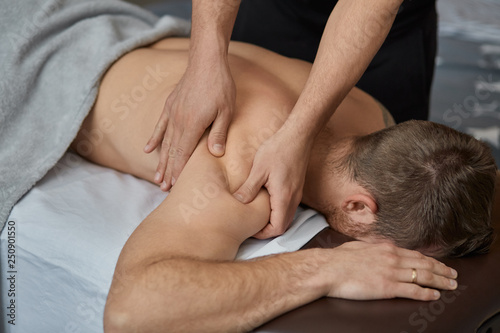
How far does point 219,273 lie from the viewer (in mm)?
1075

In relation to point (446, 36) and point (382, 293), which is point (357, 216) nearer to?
point (382, 293)

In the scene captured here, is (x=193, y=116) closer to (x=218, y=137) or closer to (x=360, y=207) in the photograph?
(x=218, y=137)

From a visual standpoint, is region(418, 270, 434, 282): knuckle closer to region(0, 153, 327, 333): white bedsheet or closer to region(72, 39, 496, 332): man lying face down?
region(72, 39, 496, 332): man lying face down

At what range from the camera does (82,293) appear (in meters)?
1.28

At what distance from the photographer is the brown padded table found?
1053 millimetres

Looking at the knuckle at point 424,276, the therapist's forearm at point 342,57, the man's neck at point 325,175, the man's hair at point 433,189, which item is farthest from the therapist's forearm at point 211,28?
the knuckle at point 424,276

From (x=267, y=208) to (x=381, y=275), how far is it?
29cm

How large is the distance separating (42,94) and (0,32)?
217 mm

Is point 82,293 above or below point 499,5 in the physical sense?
below

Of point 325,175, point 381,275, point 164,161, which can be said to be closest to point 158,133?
point 164,161

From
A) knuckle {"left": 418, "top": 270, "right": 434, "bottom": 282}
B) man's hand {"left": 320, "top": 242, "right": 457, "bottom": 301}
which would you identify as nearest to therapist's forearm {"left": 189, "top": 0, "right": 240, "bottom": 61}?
man's hand {"left": 320, "top": 242, "right": 457, "bottom": 301}

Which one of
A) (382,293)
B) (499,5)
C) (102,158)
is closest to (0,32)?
(102,158)

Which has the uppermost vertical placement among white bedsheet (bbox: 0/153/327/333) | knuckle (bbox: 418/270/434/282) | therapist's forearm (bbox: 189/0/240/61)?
therapist's forearm (bbox: 189/0/240/61)

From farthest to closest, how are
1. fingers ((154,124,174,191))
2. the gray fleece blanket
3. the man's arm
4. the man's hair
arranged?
the gray fleece blanket → fingers ((154,124,174,191)) → the man's hair → the man's arm
